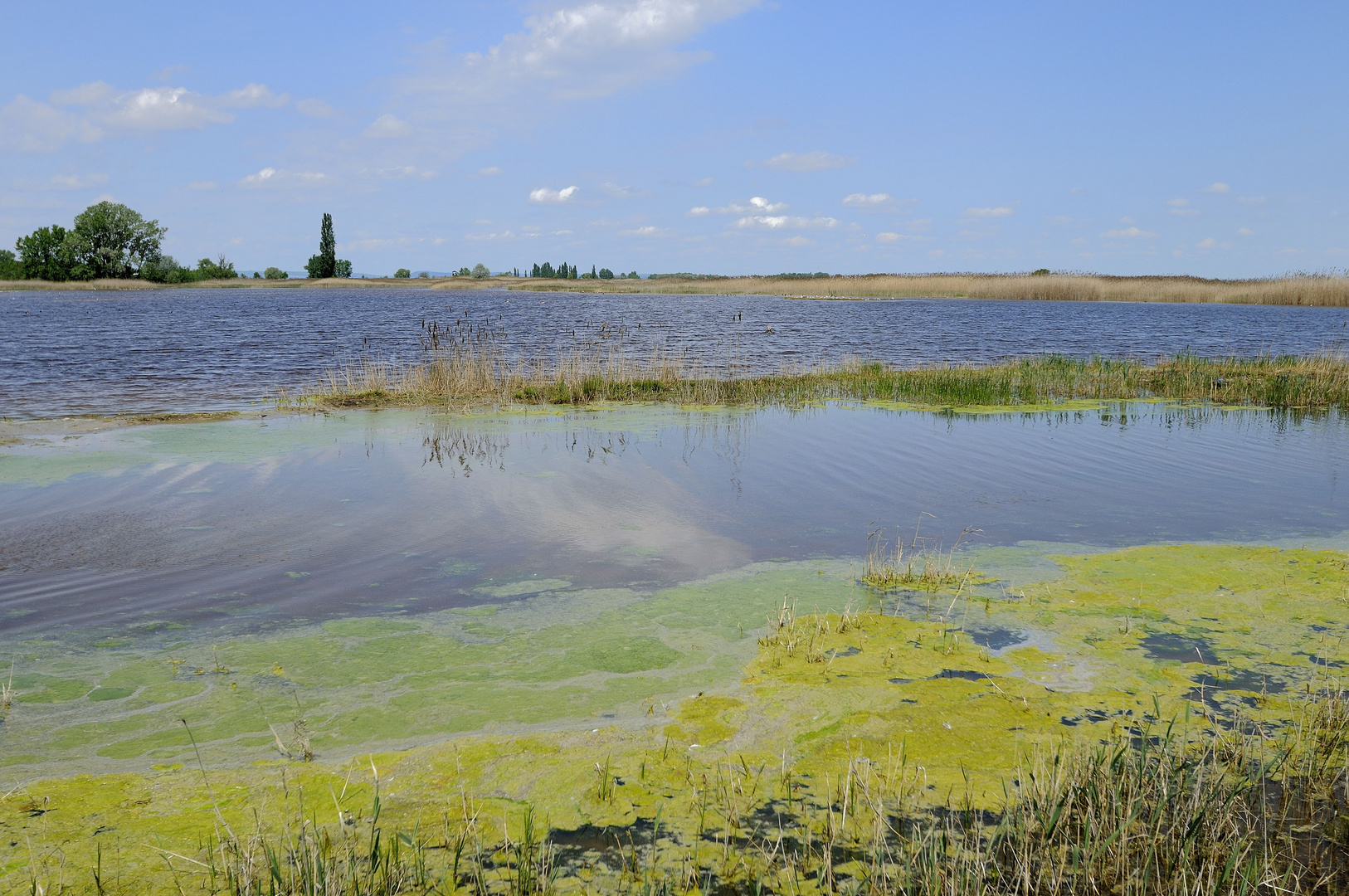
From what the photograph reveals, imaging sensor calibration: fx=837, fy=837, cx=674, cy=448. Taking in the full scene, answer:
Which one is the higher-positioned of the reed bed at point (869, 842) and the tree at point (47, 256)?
the tree at point (47, 256)

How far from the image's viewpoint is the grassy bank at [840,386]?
50.8 ft

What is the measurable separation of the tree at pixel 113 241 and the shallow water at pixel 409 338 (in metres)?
29.3

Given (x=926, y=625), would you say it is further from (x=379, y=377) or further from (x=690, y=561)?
(x=379, y=377)

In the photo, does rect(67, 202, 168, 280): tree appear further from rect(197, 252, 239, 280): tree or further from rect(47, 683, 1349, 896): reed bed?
rect(47, 683, 1349, 896): reed bed

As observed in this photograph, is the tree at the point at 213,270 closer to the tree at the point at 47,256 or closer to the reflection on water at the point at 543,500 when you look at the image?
the tree at the point at 47,256

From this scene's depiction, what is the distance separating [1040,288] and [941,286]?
32.2 feet

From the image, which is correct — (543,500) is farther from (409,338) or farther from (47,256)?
(47,256)

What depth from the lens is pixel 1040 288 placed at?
6319 centimetres

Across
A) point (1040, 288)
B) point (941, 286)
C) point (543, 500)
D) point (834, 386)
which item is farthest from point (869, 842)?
point (941, 286)

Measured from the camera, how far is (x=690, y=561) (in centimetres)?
691

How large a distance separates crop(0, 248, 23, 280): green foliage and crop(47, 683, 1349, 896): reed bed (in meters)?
102

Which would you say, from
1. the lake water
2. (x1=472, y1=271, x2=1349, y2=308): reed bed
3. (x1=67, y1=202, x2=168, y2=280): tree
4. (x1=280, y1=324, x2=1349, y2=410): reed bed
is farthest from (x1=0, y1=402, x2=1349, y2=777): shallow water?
(x1=67, y1=202, x2=168, y2=280): tree

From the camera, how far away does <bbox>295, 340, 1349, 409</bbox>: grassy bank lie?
15.5 meters

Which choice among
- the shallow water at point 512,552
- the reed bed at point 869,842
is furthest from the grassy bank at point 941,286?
the reed bed at point 869,842
